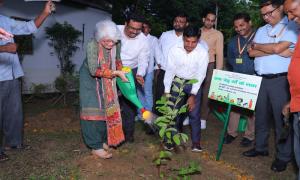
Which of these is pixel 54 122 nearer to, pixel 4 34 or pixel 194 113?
pixel 194 113

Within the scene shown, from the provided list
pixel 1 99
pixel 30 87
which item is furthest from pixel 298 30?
pixel 30 87

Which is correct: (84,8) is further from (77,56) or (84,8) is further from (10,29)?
(10,29)

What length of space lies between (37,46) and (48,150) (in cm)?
615

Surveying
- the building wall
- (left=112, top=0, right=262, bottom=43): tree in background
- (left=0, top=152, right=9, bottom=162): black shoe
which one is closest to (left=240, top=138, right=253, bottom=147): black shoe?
(left=0, top=152, right=9, bottom=162): black shoe

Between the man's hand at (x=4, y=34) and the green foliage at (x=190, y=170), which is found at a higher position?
the man's hand at (x=4, y=34)

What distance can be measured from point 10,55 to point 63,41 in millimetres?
6200

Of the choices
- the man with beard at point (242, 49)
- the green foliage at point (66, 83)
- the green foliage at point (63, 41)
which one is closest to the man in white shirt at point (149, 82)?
the man with beard at point (242, 49)

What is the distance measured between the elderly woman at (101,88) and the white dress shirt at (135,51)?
0.46m

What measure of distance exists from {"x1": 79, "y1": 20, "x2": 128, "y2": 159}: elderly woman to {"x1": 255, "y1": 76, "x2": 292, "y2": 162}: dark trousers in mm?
1924

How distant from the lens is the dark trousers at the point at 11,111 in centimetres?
436

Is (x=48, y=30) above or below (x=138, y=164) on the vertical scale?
above

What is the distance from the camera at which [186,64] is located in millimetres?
4484

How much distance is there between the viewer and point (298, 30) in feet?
13.4

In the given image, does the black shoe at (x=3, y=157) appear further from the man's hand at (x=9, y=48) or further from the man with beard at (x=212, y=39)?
the man with beard at (x=212, y=39)
